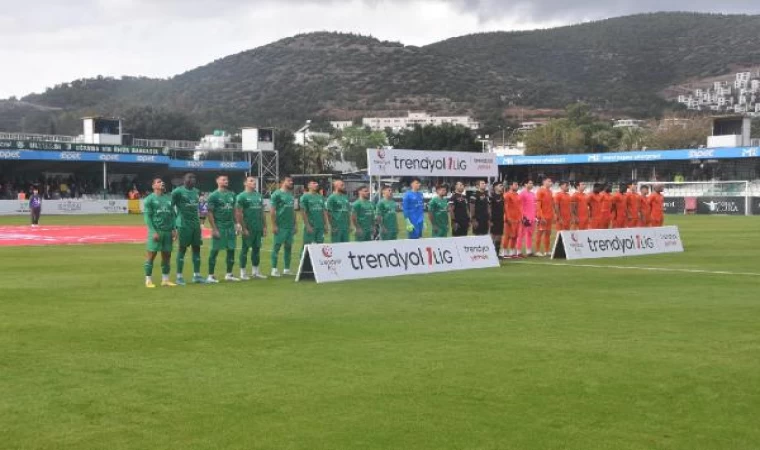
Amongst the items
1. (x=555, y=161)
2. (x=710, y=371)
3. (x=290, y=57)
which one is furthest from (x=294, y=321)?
(x=290, y=57)

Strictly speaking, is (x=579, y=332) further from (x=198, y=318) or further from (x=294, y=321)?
(x=198, y=318)

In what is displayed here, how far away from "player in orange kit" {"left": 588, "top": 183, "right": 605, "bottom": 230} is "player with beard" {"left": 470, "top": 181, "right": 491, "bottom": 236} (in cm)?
438

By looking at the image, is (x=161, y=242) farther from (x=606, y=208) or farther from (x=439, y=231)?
→ (x=606, y=208)

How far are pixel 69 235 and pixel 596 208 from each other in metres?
20.7

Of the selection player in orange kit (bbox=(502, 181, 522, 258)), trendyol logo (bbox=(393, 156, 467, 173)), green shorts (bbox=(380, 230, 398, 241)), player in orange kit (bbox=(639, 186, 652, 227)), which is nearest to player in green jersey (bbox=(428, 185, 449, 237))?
trendyol logo (bbox=(393, 156, 467, 173))

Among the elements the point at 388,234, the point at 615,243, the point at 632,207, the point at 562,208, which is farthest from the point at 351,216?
the point at 632,207

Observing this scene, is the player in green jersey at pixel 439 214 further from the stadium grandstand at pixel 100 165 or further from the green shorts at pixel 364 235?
the stadium grandstand at pixel 100 165

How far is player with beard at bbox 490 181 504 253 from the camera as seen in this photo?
73.8 ft

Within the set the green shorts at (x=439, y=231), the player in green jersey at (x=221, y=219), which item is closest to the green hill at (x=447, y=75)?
the green shorts at (x=439, y=231)

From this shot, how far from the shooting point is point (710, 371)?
821 cm

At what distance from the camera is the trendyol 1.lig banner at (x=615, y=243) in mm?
22094

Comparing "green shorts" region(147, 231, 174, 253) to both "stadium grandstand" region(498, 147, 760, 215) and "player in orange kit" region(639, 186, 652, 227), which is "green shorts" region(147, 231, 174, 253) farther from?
"stadium grandstand" region(498, 147, 760, 215)

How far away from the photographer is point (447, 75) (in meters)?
172

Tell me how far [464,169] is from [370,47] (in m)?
165
